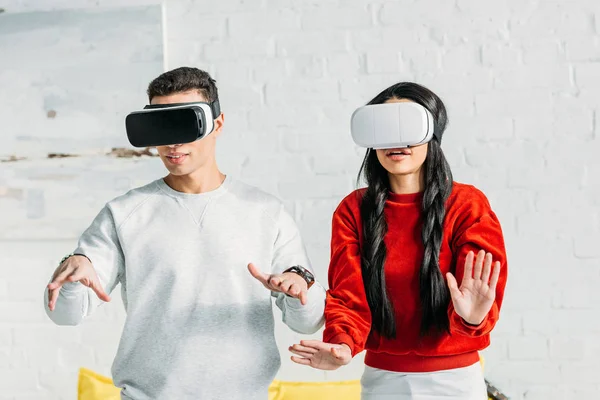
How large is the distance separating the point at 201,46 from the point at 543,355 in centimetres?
158

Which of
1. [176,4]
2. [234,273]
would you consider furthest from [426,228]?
[176,4]

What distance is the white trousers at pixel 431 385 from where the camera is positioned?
80.3 inches

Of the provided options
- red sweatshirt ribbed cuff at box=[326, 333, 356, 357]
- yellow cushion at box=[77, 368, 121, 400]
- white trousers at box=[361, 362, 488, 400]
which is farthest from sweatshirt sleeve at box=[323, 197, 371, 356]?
yellow cushion at box=[77, 368, 121, 400]

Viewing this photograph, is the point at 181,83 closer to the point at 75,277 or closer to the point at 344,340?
the point at 75,277

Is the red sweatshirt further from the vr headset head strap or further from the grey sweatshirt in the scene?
the vr headset head strap

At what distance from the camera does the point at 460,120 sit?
2.90m

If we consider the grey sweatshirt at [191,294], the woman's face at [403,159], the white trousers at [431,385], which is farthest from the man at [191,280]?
the woman's face at [403,159]

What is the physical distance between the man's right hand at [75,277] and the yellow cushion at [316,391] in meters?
1.00

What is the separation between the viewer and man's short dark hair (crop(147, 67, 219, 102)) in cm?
214

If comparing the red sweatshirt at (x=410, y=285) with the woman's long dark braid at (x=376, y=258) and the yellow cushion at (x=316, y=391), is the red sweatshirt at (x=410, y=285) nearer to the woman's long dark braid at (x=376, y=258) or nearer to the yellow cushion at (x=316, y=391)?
the woman's long dark braid at (x=376, y=258)

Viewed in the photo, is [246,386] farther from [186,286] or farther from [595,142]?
[595,142]

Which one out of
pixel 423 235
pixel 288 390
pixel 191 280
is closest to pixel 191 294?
pixel 191 280

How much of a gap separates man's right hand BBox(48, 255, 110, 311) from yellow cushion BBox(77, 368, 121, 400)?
888 millimetres

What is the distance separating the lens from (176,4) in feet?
9.93
